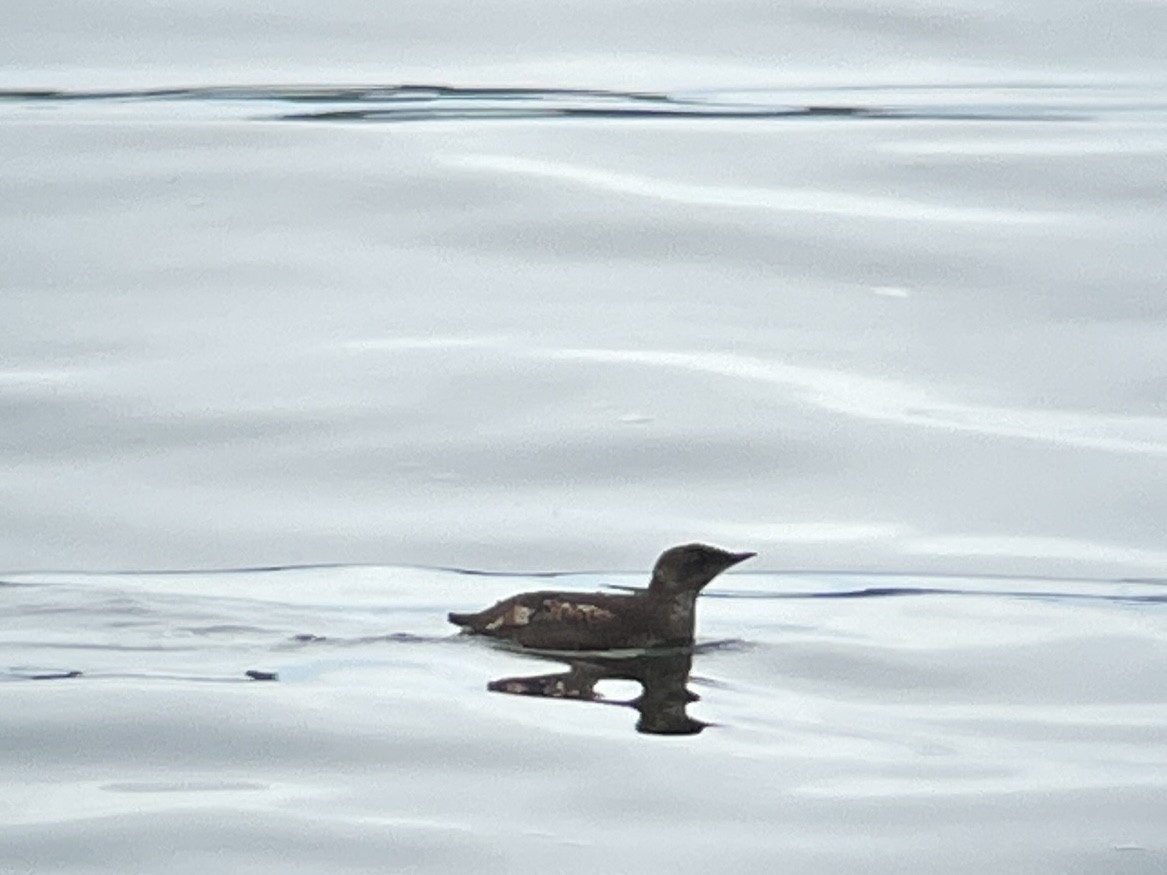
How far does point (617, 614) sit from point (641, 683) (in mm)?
385

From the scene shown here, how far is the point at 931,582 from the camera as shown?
35.8 ft

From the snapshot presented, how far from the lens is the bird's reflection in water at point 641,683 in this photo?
9.22m

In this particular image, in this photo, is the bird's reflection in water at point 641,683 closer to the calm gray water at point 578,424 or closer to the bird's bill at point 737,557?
the calm gray water at point 578,424

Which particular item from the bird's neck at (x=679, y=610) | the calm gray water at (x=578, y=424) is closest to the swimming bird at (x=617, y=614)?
the bird's neck at (x=679, y=610)

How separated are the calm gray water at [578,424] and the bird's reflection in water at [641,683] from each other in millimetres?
89

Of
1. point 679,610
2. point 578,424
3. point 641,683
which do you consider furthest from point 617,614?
point 578,424

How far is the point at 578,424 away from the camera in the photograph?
13148 mm

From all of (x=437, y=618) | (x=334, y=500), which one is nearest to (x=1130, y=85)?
(x=334, y=500)

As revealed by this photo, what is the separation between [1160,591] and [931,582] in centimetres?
75

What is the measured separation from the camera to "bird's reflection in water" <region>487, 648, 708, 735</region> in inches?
363

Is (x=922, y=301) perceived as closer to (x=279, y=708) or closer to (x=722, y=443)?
(x=722, y=443)

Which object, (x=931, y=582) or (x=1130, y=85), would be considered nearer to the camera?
(x=931, y=582)

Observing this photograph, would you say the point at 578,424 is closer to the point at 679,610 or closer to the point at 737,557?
the point at 737,557

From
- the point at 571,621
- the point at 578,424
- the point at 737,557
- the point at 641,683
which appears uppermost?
the point at 578,424
